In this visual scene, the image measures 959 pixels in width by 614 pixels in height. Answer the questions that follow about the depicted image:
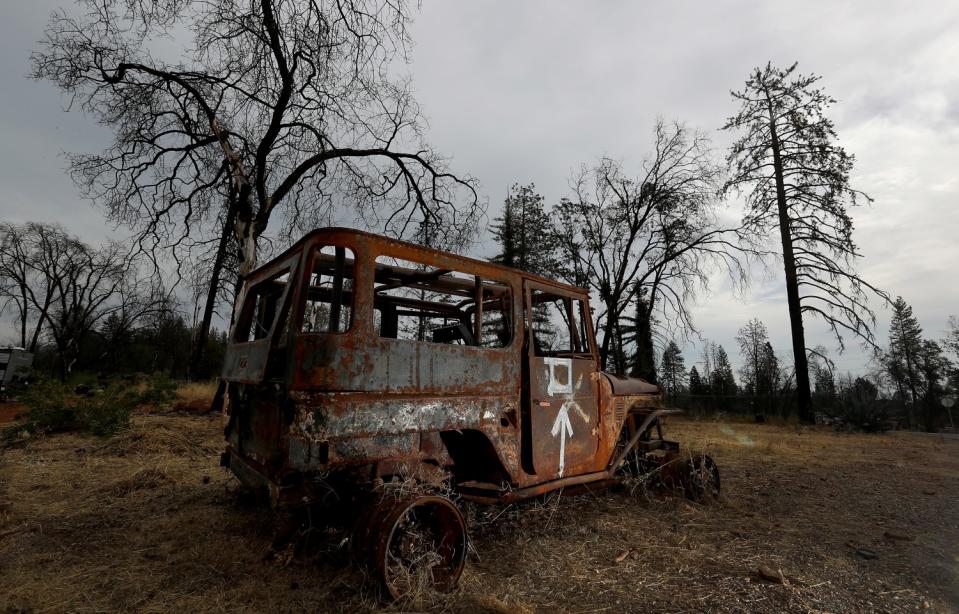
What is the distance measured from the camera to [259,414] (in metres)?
3.32

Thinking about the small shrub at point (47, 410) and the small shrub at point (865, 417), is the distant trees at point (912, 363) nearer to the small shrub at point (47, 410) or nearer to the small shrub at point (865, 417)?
the small shrub at point (865, 417)

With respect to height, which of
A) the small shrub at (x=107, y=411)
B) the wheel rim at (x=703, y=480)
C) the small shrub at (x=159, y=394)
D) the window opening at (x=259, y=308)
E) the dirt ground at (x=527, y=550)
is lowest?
the dirt ground at (x=527, y=550)

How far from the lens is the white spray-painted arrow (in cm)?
409

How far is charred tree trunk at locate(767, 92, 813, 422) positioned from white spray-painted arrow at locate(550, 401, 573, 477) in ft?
53.4

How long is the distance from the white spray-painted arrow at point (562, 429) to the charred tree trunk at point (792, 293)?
1629cm

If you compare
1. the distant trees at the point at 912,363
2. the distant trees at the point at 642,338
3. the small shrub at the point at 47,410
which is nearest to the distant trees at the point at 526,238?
the distant trees at the point at 642,338

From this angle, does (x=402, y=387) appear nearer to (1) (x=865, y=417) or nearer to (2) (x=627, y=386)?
(2) (x=627, y=386)

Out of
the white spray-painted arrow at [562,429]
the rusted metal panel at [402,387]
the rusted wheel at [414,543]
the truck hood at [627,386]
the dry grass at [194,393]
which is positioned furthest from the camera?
the dry grass at [194,393]

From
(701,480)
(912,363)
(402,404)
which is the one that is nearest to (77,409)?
(402,404)

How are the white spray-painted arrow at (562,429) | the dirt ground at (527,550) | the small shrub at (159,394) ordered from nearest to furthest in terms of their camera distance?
the dirt ground at (527,550) < the white spray-painted arrow at (562,429) < the small shrub at (159,394)

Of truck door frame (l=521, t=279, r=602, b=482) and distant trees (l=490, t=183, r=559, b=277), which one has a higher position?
distant trees (l=490, t=183, r=559, b=277)

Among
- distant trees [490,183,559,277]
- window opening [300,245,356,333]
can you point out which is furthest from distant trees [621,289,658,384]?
window opening [300,245,356,333]

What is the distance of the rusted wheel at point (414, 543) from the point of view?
2.59 m

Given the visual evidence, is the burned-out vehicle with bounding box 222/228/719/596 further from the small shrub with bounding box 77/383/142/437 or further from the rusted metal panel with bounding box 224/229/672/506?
the small shrub with bounding box 77/383/142/437
